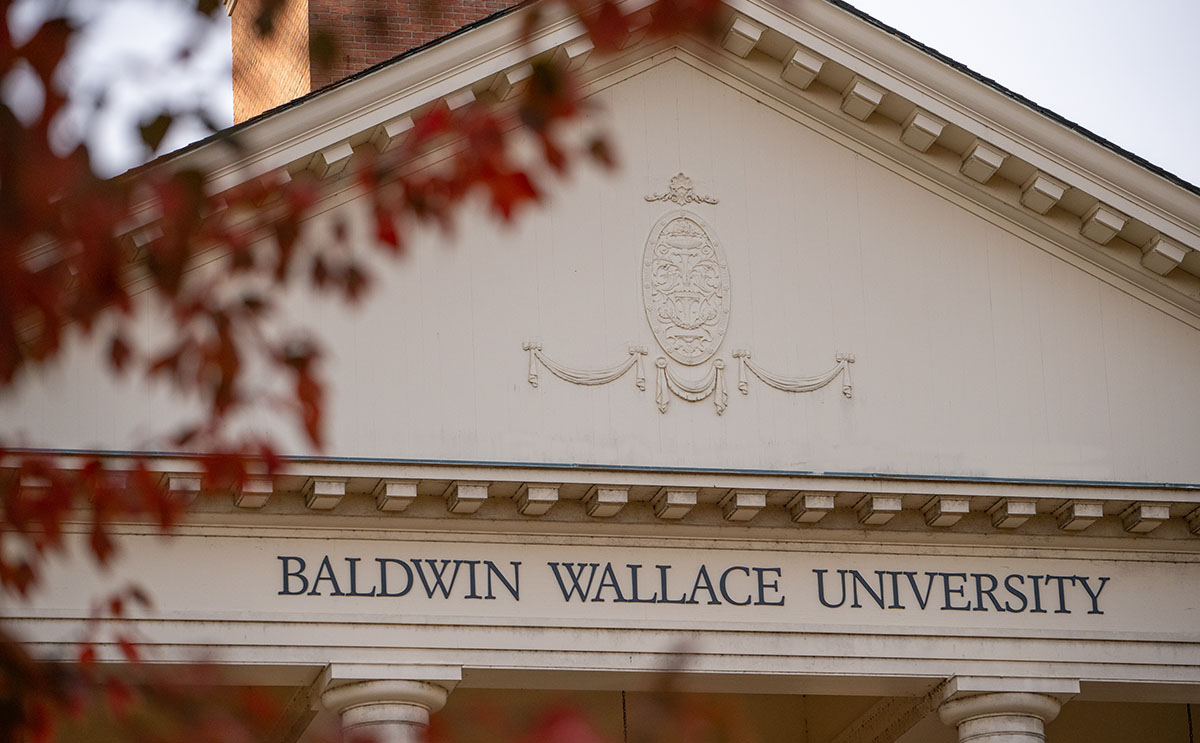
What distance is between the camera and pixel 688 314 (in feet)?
60.6

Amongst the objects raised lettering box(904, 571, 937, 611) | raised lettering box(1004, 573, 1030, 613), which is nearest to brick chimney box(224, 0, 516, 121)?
raised lettering box(904, 571, 937, 611)

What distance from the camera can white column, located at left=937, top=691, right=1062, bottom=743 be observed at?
18297 mm

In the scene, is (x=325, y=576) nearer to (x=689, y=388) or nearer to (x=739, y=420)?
(x=689, y=388)

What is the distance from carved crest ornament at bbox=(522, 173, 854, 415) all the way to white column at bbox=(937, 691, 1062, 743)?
293 cm

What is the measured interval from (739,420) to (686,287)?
1.28 meters

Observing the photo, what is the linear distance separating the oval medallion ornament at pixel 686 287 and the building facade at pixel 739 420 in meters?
0.03

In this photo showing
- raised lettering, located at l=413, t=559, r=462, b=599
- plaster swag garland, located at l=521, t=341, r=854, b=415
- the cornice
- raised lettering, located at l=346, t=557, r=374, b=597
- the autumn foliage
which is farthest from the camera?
plaster swag garland, located at l=521, t=341, r=854, b=415

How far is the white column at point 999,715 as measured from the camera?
18297mm

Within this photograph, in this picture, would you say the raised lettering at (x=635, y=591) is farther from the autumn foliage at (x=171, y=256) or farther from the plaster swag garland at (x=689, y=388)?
the autumn foliage at (x=171, y=256)

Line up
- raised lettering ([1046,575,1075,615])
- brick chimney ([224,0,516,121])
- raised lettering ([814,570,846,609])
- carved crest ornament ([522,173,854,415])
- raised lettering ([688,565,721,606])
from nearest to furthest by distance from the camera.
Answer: raised lettering ([688,565,721,606]) → raised lettering ([814,570,846,609]) → carved crest ornament ([522,173,854,415]) → raised lettering ([1046,575,1075,615]) → brick chimney ([224,0,516,121])

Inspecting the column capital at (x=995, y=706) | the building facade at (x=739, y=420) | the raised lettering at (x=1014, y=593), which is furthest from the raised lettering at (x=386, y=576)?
the raised lettering at (x=1014, y=593)

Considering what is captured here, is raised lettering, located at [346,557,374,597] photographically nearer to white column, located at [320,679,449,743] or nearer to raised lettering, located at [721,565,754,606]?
white column, located at [320,679,449,743]

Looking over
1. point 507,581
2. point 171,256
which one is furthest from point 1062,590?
point 171,256

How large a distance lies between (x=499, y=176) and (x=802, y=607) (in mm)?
12042
